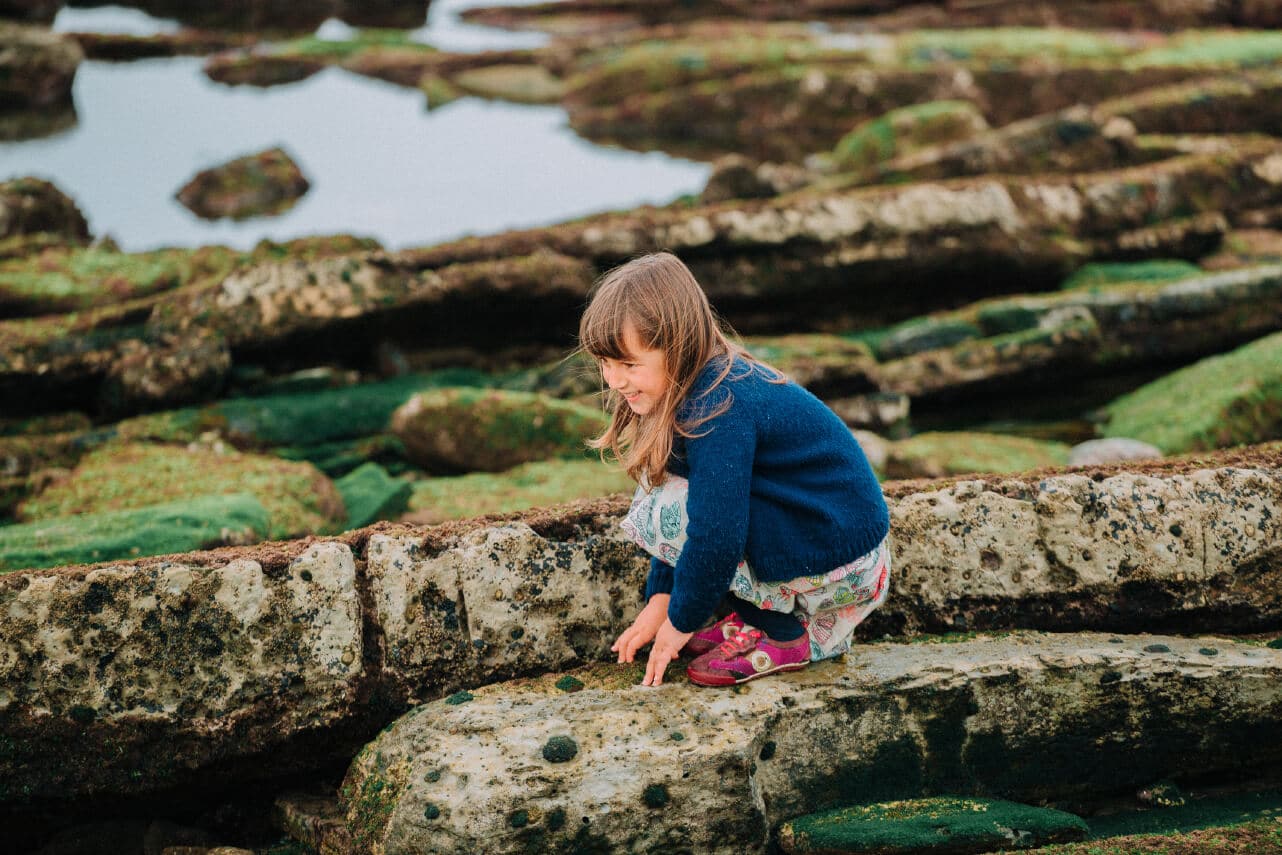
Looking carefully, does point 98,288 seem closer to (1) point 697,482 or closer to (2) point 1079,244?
(1) point 697,482

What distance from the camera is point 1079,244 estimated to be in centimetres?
1173

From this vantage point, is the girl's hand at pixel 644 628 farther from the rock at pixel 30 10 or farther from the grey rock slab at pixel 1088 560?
the rock at pixel 30 10

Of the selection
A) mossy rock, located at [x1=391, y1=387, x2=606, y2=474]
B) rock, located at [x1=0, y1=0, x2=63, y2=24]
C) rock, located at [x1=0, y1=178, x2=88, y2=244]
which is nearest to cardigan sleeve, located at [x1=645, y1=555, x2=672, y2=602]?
mossy rock, located at [x1=391, y1=387, x2=606, y2=474]

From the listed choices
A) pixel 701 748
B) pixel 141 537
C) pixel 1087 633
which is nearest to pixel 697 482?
pixel 701 748

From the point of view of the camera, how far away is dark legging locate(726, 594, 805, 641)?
145 inches

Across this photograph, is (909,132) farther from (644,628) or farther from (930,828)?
(930,828)

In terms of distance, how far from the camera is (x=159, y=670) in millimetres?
3637

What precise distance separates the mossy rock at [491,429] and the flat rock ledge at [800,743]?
14.6 feet

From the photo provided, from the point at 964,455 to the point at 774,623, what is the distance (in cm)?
522

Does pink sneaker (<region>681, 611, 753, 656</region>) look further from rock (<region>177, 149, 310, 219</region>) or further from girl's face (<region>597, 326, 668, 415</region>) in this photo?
rock (<region>177, 149, 310, 219</region>)

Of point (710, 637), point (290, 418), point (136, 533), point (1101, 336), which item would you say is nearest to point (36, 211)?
point (290, 418)

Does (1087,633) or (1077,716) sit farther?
(1087,633)

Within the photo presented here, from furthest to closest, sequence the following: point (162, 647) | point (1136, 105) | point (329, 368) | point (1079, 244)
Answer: point (1136, 105) → point (1079, 244) → point (329, 368) → point (162, 647)

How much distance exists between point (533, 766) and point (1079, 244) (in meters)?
10.6
